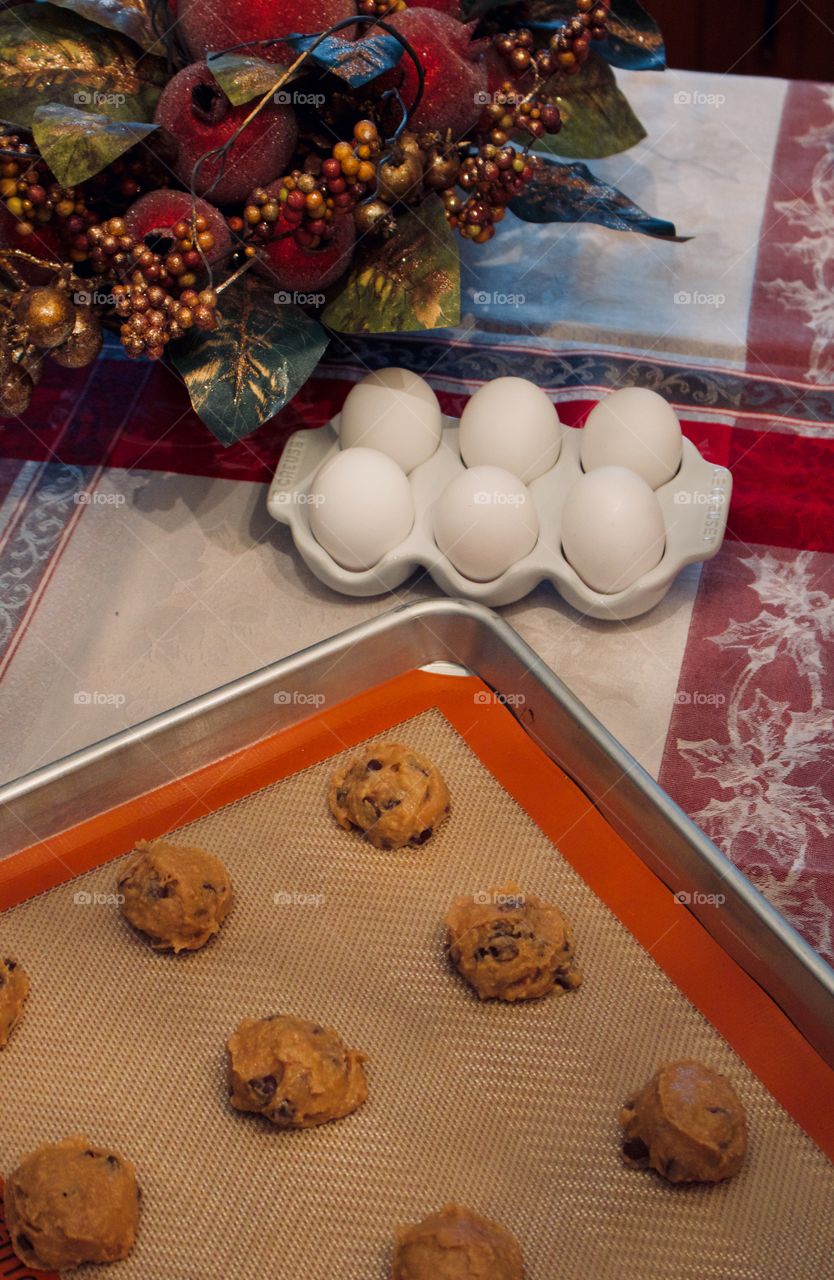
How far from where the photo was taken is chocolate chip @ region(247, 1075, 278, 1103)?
884 millimetres

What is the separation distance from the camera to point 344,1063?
90cm

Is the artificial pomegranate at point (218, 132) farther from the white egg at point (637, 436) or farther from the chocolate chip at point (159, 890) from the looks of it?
the chocolate chip at point (159, 890)

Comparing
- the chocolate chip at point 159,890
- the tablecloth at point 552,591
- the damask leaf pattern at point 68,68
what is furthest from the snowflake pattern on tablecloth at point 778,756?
the damask leaf pattern at point 68,68

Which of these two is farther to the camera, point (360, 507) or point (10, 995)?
point (360, 507)

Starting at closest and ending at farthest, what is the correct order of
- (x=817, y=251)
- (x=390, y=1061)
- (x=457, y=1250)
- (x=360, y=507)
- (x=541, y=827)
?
(x=457, y=1250), (x=390, y=1061), (x=541, y=827), (x=360, y=507), (x=817, y=251)

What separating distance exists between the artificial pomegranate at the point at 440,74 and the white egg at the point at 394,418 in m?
0.22

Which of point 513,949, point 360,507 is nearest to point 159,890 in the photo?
point 513,949

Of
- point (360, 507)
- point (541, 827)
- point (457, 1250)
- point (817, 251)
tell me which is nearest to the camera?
point (457, 1250)

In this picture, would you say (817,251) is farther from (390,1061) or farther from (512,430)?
(390,1061)

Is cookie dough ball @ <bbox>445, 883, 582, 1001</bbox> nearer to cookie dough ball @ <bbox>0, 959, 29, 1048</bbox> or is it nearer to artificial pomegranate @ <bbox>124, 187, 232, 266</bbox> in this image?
cookie dough ball @ <bbox>0, 959, 29, 1048</bbox>

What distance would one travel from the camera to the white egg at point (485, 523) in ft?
3.69

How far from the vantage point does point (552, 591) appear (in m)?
1.21

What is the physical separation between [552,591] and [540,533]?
0.06 meters

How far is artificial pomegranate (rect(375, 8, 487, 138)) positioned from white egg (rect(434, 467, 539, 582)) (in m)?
0.29
